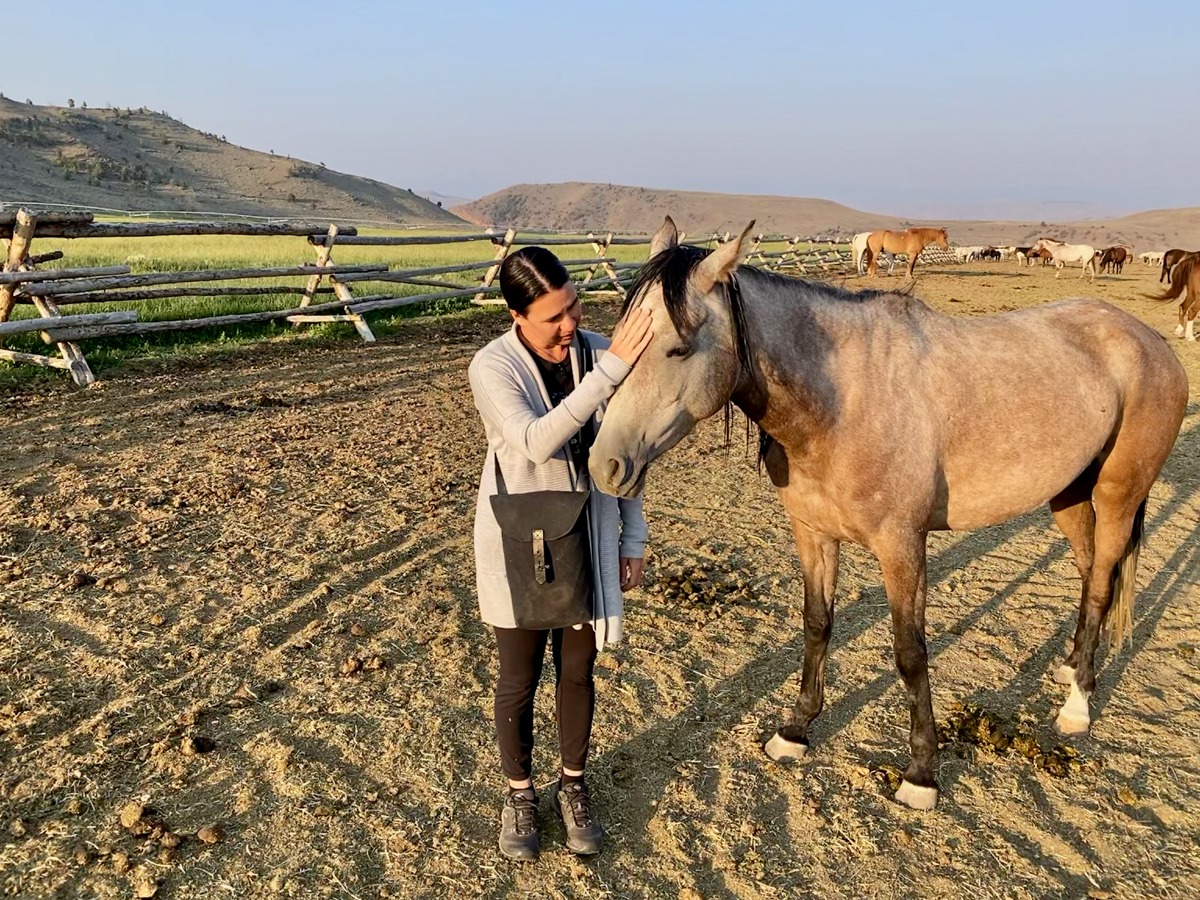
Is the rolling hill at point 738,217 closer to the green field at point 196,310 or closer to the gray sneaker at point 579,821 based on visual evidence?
the green field at point 196,310

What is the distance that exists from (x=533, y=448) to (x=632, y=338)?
1.37ft

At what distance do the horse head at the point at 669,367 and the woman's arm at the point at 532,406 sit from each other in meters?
0.13

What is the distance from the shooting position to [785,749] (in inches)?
119

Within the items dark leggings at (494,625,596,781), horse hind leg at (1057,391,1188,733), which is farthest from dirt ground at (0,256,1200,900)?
dark leggings at (494,625,596,781)

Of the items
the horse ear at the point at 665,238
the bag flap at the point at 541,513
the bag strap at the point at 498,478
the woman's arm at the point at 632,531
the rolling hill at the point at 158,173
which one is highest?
the rolling hill at the point at 158,173

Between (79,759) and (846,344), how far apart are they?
3.24 meters

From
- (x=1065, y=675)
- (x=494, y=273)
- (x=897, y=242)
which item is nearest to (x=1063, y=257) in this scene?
(x=897, y=242)

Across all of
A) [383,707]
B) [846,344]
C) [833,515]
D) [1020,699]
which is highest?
[846,344]

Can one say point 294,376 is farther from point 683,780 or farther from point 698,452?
point 683,780

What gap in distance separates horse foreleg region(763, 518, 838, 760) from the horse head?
1.04 metres

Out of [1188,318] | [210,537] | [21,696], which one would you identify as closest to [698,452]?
[210,537]

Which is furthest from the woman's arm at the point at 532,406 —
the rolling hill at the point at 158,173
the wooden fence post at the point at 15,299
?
the rolling hill at the point at 158,173

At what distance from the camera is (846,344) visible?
2752mm

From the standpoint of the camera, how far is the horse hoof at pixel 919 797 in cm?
276
